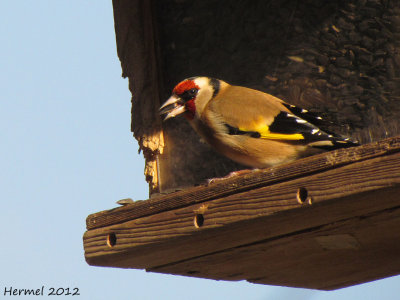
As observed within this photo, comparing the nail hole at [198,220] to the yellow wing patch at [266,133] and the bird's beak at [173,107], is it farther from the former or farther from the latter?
the bird's beak at [173,107]

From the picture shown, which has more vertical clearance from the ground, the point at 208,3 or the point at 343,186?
the point at 208,3

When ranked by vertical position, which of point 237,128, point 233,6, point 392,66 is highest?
point 233,6

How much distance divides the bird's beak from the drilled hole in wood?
822mm

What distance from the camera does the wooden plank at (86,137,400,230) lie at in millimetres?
2686

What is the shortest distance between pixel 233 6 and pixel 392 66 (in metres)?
0.87

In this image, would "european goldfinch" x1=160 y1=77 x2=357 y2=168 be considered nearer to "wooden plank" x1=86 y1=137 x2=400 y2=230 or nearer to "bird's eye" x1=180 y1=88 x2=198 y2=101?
"bird's eye" x1=180 y1=88 x2=198 y2=101

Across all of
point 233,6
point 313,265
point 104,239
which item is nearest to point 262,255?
point 313,265

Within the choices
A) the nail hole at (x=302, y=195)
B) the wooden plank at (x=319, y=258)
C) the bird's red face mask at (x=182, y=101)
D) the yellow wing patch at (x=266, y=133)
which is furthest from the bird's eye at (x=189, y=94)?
the nail hole at (x=302, y=195)

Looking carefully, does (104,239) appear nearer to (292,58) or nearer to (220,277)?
(220,277)

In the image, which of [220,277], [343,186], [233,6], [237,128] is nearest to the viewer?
[343,186]

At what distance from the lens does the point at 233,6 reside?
4.10 meters

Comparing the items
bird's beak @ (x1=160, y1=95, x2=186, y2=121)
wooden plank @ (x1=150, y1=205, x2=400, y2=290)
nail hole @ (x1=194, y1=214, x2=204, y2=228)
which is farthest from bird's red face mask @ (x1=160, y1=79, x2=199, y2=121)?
nail hole @ (x1=194, y1=214, x2=204, y2=228)

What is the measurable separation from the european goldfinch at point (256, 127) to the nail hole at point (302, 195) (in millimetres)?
569

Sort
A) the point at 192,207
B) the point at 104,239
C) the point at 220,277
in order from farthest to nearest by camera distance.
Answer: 1. the point at 220,277
2. the point at 104,239
3. the point at 192,207
